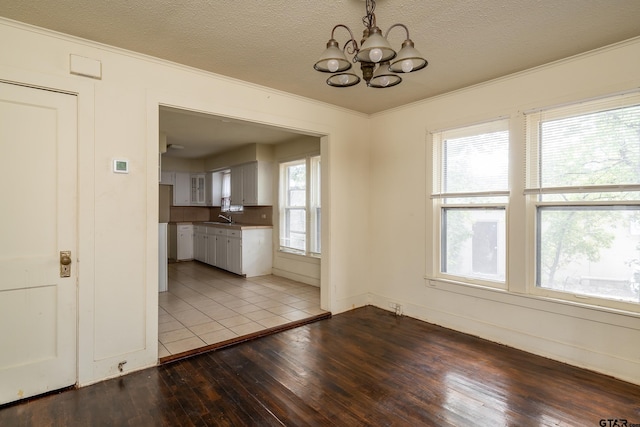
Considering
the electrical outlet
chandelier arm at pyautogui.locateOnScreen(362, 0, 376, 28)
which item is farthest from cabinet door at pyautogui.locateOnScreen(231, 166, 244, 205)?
chandelier arm at pyautogui.locateOnScreen(362, 0, 376, 28)

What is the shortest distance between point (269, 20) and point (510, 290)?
3.15m

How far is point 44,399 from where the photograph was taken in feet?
7.68

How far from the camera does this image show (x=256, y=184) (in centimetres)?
643

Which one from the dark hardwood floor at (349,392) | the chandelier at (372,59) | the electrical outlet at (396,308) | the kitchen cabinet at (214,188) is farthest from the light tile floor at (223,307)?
the chandelier at (372,59)

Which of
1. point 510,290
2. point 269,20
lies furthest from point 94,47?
point 510,290

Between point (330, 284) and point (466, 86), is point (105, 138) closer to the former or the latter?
point (330, 284)

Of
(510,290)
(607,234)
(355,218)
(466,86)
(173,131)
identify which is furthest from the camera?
(173,131)

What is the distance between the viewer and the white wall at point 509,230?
2.66 meters

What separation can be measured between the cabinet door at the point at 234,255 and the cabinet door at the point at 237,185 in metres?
0.94

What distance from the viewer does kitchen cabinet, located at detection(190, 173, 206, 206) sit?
27.8 feet

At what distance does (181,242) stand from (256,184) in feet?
9.71

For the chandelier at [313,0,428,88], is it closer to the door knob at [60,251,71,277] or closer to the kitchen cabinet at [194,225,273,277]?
the door knob at [60,251,71,277]

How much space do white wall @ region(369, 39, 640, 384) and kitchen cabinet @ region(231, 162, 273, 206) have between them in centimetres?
262

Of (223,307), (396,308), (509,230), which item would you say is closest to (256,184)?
(223,307)
